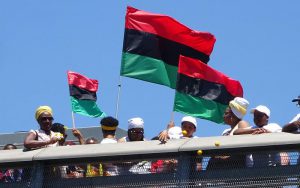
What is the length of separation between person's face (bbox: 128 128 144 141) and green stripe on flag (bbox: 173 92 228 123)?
6.21 feet

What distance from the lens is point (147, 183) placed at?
11680mm

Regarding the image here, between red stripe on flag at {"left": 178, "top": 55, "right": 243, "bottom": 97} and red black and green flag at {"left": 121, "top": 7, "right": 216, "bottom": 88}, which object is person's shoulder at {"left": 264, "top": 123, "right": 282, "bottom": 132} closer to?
red stripe on flag at {"left": 178, "top": 55, "right": 243, "bottom": 97}

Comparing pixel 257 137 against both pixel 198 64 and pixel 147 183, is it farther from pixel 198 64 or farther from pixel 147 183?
pixel 198 64

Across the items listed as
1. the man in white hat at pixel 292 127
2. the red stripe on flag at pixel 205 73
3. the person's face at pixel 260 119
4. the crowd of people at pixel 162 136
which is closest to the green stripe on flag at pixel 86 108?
the red stripe on flag at pixel 205 73

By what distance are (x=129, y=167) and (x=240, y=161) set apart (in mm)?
1370

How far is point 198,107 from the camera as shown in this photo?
637 inches

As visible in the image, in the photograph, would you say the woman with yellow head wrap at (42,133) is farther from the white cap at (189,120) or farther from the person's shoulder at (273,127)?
the person's shoulder at (273,127)

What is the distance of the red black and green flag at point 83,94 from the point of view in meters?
19.4

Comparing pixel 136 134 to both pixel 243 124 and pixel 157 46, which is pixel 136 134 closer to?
pixel 243 124

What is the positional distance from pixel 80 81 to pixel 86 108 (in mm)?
728

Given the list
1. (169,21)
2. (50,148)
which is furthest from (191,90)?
(50,148)

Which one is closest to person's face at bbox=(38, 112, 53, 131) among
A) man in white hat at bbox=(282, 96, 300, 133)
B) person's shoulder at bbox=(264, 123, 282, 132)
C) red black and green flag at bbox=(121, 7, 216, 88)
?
person's shoulder at bbox=(264, 123, 282, 132)

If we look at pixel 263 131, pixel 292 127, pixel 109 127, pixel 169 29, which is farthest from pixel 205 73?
pixel 292 127

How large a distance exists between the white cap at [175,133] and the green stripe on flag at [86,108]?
528 cm
